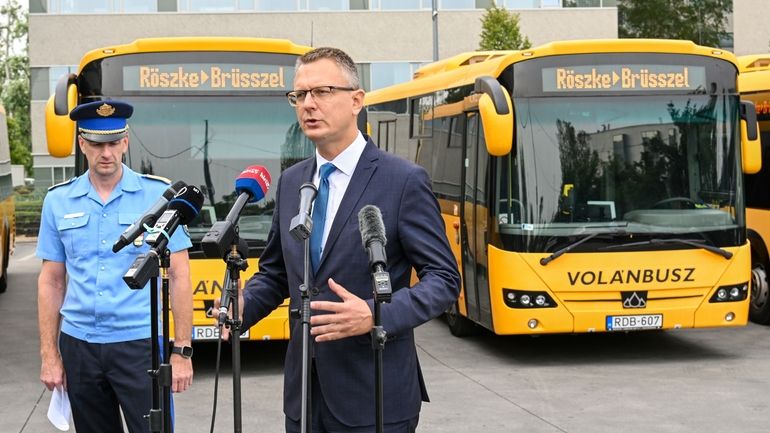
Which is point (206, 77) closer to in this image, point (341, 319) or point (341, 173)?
point (341, 173)

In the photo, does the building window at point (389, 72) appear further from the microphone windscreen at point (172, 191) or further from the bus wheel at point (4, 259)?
the microphone windscreen at point (172, 191)

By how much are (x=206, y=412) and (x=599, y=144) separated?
179 inches

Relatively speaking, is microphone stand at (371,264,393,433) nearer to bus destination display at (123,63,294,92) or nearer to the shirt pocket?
the shirt pocket

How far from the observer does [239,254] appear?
13.2 feet

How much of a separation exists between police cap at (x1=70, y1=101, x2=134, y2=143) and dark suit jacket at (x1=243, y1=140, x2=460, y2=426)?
5.46ft

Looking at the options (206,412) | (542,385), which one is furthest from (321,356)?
(542,385)

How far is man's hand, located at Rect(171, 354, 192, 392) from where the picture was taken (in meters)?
5.41

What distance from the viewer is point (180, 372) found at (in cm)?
542

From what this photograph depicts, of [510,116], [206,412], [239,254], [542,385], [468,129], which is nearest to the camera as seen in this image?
[239,254]

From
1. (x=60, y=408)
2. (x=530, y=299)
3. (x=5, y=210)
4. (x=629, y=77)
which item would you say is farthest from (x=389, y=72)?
(x=60, y=408)

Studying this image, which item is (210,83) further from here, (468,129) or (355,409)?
(355,409)

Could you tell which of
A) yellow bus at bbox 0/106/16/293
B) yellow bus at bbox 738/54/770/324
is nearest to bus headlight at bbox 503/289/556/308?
yellow bus at bbox 738/54/770/324

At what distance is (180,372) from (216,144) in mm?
6235

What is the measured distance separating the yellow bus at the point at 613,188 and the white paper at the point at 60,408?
22.0 ft
